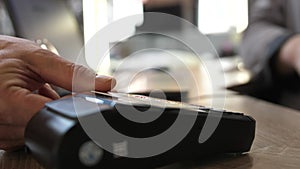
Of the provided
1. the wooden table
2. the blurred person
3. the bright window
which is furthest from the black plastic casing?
the bright window

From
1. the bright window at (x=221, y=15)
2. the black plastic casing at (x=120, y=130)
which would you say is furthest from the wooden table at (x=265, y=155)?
the bright window at (x=221, y=15)

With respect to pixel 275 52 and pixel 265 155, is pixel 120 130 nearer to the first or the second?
pixel 265 155

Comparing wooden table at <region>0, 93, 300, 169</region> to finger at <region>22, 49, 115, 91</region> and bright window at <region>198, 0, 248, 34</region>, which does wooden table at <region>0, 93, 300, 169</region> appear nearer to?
finger at <region>22, 49, 115, 91</region>

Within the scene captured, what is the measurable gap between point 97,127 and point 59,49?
1.45 ft

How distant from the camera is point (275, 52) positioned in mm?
881

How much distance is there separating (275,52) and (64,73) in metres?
0.68

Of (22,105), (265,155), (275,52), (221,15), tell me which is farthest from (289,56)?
(221,15)

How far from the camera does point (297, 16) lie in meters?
0.97

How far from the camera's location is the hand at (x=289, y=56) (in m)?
0.82

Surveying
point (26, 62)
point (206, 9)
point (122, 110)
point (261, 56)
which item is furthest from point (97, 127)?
point (206, 9)

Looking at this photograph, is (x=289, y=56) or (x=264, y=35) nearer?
(x=289, y=56)

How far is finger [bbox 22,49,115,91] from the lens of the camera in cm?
30

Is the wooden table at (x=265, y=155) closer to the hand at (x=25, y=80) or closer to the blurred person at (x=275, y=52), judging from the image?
the hand at (x=25, y=80)

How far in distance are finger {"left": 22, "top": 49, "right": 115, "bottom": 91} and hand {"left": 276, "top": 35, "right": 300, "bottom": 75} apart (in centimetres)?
61
